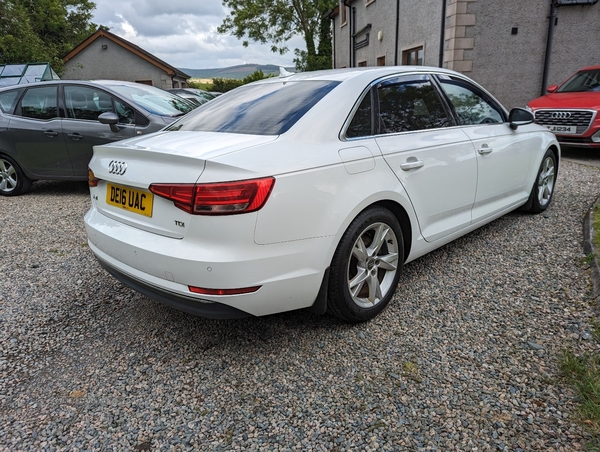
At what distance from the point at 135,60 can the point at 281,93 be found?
93.5 ft

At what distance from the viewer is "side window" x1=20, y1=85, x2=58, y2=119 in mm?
6207

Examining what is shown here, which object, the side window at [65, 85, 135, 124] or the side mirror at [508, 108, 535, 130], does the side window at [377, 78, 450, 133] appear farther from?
the side window at [65, 85, 135, 124]

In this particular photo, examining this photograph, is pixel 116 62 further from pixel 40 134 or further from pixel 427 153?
pixel 427 153

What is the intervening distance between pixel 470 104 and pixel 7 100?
643cm

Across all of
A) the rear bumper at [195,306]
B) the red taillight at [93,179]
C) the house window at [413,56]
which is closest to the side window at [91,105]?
the red taillight at [93,179]

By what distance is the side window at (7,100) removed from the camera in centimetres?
637

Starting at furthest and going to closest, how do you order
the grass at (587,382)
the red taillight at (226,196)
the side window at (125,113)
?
the side window at (125,113), the red taillight at (226,196), the grass at (587,382)

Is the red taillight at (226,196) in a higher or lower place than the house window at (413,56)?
lower

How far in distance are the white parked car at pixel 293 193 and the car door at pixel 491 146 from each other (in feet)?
0.22

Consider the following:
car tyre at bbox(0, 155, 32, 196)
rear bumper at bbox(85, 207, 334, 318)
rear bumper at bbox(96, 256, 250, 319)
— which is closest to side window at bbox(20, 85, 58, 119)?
car tyre at bbox(0, 155, 32, 196)

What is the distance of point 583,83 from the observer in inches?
346

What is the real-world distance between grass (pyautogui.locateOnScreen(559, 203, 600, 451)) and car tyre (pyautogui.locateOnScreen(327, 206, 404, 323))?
1.03 m

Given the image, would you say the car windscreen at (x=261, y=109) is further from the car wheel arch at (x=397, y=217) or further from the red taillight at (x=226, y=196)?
the car wheel arch at (x=397, y=217)

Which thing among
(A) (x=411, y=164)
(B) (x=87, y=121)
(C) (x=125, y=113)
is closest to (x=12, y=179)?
(B) (x=87, y=121)
